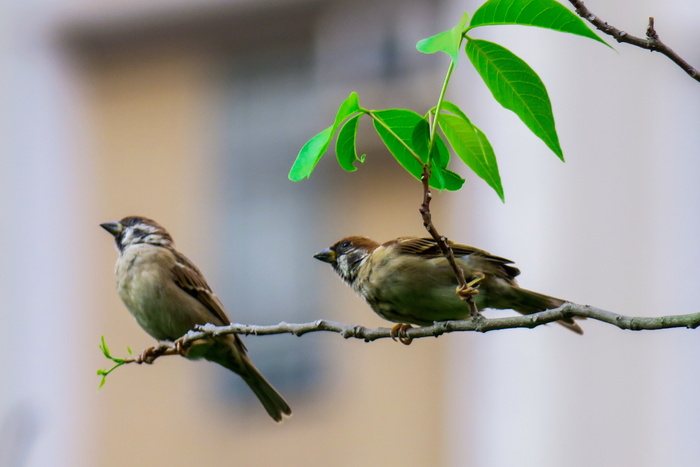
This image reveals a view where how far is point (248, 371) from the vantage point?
13.4 feet

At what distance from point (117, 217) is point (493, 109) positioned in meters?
4.52

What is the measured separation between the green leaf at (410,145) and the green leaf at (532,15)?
228mm

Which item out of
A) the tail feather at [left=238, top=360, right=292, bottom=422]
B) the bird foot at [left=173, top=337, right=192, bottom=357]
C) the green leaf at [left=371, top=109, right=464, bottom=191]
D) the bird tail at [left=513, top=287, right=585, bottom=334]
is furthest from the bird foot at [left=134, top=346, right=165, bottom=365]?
the tail feather at [left=238, top=360, right=292, bottom=422]

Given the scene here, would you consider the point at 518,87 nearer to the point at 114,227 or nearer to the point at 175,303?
the point at 175,303

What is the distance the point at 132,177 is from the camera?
1184 centimetres

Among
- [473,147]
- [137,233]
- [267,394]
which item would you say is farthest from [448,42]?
[137,233]

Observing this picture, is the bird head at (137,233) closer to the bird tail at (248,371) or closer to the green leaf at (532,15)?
the bird tail at (248,371)

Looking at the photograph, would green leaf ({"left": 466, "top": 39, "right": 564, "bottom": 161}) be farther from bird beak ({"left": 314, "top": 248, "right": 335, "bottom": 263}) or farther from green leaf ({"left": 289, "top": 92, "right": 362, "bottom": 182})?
bird beak ({"left": 314, "top": 248, "right": 335, "bottom": 263})

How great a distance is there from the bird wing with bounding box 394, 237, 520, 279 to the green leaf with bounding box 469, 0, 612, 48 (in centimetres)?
140

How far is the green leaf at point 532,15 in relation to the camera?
162cm

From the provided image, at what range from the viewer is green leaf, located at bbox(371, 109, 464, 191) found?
1846mm

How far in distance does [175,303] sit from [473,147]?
248cm

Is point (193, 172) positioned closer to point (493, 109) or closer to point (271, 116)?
point (271, 116)

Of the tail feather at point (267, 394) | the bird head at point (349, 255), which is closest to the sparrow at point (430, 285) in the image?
the bird head at point (349, 255)
